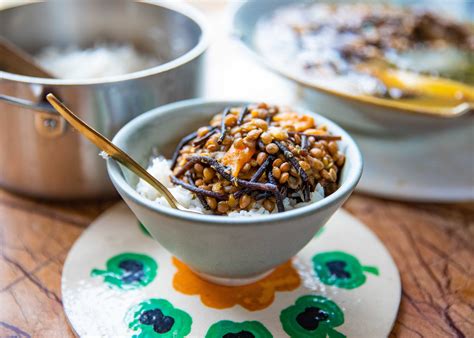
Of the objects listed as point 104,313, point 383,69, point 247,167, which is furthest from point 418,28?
point 104,313

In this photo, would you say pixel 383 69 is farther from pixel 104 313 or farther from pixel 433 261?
pixel 104 313

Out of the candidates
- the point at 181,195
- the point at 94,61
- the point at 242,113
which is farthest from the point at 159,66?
the point at 181,195

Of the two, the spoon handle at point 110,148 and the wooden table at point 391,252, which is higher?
the spoon handle at point 110,148

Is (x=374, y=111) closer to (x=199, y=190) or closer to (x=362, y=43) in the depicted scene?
(x=362, y=43)

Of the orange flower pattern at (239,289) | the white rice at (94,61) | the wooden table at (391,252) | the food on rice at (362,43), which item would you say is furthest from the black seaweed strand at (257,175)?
the white rice at (94,61)

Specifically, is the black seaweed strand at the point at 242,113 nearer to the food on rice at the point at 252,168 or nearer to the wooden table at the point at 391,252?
the food on rice at the point at 252,168
